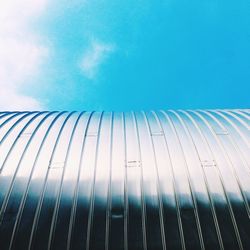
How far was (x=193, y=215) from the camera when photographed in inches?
244

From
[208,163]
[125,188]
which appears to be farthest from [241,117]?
[125,188]

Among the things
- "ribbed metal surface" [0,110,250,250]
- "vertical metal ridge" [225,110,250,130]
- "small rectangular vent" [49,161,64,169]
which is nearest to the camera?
"ribbed metal surface" [0,110,250,250]

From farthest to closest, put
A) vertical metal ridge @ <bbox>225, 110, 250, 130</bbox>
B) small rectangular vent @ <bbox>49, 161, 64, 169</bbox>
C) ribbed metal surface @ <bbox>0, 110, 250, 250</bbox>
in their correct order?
vertical metal ridge @ <bbox>225, 110, 250, 130</bbox>
small rectangular vent @ <bbox>49, 161, 64, 169</bbox>
ribbed metal surface @ <bbox>0, 110, 250, 250</bbox>

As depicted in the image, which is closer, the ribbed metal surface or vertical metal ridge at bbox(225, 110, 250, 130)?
the ribbed metal surface

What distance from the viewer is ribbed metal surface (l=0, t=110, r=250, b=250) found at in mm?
5930

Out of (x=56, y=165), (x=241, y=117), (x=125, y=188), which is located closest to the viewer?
(x=125, y=188)

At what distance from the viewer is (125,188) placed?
661 centimetres

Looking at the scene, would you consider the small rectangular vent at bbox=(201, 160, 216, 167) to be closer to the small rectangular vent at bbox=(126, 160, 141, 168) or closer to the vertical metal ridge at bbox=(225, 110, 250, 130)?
the small rectangular vent at bbox=(126, 160, 141, 168)

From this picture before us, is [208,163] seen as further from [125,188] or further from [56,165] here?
[56,165]

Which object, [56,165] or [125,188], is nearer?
[125,188]

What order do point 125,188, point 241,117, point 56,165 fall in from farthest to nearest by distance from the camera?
1. point 241,117
2. point 56,165
3. point 125,188

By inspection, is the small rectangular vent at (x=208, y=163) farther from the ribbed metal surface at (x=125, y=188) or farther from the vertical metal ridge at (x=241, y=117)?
the vertical metal ridge at (x=241, y=117)

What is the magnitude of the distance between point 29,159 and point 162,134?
427 centimetres

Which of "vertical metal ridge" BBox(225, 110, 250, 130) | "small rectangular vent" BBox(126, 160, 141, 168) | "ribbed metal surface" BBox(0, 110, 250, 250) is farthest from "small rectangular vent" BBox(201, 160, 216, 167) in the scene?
"vertical metal ridge" BBox(225, 110, 250, 130)
